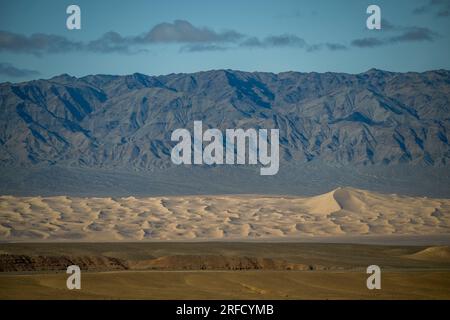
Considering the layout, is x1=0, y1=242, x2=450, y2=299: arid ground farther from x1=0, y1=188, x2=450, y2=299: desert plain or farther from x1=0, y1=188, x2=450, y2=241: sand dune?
x1=0, y1=188, x2=450, y2=241: sand dune

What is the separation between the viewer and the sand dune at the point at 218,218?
76.3 m

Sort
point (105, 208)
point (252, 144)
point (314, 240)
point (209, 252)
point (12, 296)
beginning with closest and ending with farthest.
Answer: point (12, 296) < point (209, 252) < point (314, 240) < point (105, 208) < point (252, 144)

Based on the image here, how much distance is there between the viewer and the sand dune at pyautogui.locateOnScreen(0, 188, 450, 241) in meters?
76.3

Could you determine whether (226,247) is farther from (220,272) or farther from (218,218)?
(218,218)

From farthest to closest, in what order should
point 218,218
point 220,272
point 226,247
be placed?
point 218,218
point 226,247
point 220,272

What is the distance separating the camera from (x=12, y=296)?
105 feet

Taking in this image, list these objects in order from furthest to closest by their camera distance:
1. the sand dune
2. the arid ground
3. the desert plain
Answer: the sand dune, the desert plain, the arid ground

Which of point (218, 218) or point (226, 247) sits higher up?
point (218, 218)

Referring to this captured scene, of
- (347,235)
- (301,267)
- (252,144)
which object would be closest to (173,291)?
(301,267)

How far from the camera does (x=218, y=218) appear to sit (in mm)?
85375

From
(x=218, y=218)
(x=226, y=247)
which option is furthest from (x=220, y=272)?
(x=218, y=218)

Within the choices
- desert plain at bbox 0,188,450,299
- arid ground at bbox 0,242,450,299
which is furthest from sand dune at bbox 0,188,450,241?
arid ground at bbox 0,242,450,299

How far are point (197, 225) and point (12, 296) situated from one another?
49.4 metres
